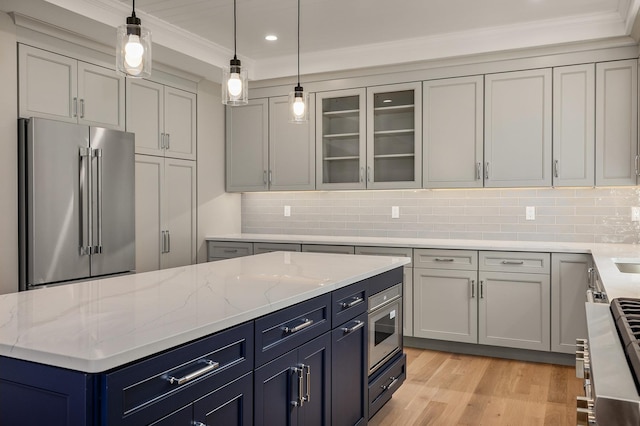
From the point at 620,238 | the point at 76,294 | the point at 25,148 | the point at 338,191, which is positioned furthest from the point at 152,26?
the point at 620,238

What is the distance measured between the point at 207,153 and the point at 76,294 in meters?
3.61

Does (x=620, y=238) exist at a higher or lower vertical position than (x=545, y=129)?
lower

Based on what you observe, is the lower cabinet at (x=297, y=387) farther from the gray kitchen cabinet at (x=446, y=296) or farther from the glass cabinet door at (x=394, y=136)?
the glass cabinet door at (x=394, y=136)

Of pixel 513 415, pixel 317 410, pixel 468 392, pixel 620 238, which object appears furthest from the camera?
pixel 620 238

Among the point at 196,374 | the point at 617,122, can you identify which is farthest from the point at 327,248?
the point at 196,374

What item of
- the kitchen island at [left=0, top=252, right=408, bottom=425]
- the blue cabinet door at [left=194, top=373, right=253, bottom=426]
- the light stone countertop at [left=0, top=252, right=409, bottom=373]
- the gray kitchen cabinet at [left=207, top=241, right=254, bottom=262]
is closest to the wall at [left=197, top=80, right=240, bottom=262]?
the gray kitchen cabinet at [left=207, top=241, right=254, bottom=262]

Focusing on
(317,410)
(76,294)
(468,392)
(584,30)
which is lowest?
(468,392)

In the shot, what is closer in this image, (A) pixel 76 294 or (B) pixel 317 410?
(A) pixel 76 294

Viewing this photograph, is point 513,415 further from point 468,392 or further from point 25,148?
point 25,148

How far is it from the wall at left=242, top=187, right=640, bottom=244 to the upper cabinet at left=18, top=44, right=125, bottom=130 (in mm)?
2032

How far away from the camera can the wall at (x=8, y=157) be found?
3389 millimetres

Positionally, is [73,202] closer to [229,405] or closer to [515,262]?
[229,405]

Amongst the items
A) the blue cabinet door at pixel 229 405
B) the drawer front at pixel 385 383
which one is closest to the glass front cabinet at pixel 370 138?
the drawer front at pixel 385 383

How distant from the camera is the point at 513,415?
118 inches
